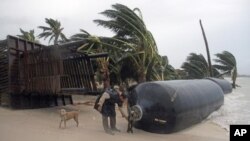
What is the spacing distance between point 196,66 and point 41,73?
2058 cm

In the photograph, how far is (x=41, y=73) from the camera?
12.3 metres

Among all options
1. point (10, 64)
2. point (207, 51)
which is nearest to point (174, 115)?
point (10, 64)

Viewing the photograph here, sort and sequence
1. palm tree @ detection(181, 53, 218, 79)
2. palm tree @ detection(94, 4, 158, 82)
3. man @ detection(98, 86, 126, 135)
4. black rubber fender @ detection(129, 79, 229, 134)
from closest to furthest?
1. black rubber fender @ detection(129, 79, 229, 134)
2. man @ detection(98, 86, 126, 135)
3. palm tree @ detection(94, 4, 158, 82)
4. palm tree @ detection(181, 53, 218, 79)

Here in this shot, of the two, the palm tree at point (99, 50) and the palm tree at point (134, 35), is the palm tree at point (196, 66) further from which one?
the palm tree at point (99, 50)

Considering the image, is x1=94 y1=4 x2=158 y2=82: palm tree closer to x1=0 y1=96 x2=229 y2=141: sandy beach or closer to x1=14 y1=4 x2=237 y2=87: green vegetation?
x1=14 y1=4 x2=237 y2=87: green vegetation

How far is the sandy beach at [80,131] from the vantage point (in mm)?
7974

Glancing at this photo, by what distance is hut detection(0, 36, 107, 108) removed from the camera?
1178 cm

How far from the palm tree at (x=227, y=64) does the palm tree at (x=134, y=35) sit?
15483mm

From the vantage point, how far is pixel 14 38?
13695 mm

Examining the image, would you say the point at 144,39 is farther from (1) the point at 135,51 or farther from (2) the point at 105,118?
(2) the point at 105,118

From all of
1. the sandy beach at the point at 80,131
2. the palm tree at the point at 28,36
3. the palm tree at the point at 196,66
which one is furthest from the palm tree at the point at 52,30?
the sandy beach at the point at 80,131

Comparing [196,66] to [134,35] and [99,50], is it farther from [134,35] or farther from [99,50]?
[99,50]

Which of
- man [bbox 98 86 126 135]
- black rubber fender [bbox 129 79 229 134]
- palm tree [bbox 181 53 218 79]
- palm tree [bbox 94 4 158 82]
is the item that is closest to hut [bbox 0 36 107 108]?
man [bbox 98 86 126 135]

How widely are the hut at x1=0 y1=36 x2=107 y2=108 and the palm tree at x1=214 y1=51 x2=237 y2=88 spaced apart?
66.6ft
